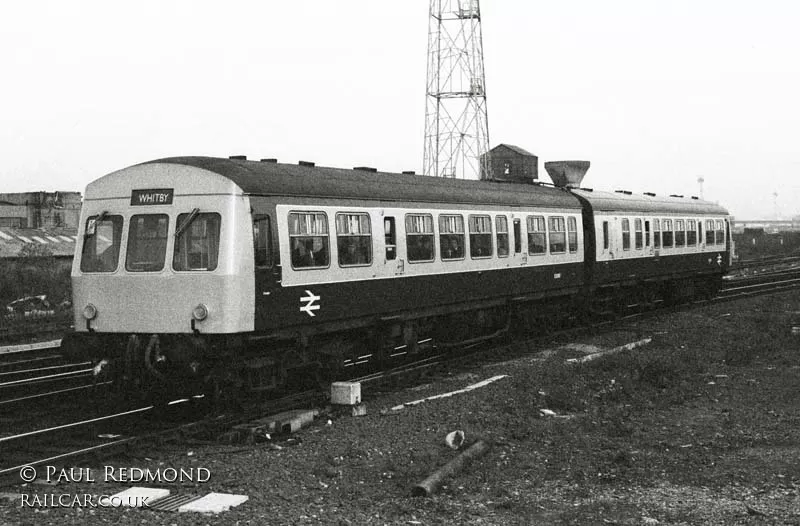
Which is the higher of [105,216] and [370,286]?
[105,216]

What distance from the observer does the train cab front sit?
1080cm

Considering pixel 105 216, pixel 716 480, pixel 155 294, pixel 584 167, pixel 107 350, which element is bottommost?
pixel 716 480

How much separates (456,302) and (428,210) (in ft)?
6.30

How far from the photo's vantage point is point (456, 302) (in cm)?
1589

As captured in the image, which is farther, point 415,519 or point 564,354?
point 564,354

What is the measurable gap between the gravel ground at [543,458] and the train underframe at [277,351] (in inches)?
42.4

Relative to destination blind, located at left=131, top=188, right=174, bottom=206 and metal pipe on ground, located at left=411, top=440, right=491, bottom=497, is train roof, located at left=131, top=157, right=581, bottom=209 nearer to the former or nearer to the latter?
destination blind, located at left=131, top=188, right=174, bottom=206

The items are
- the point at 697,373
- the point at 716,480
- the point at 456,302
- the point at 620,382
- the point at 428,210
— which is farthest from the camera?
the point at 456,302

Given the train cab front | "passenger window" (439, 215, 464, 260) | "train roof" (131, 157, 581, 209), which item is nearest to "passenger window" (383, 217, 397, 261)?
"train roof" (131, 157, 581, 209)

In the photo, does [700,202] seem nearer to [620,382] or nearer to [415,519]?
[620,382]

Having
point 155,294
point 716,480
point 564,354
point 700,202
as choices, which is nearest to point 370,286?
point 155,294

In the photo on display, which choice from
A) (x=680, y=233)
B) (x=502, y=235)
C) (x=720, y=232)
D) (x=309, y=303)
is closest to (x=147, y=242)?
(x=309, y=303)

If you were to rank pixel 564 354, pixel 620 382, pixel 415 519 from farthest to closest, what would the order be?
pixel 564 354 → pixel 620 382 → pixel 415 519

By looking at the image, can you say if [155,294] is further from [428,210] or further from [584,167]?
[584,167]
